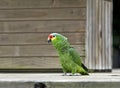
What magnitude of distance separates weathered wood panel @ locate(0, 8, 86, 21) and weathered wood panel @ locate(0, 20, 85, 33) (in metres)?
0.05

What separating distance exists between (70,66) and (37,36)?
169 centimetres

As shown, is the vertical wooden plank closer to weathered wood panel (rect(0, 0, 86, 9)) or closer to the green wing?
weathered wood panel (rect(0, 0, 86, 9))

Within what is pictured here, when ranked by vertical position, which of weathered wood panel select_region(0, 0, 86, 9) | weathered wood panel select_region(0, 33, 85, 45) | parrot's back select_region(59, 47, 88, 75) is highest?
weathered wood panel select_region(0, 0, 86, 9)

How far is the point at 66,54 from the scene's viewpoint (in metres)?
1.98

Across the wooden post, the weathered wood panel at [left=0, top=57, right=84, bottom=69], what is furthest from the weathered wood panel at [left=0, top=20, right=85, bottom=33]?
the weathered wood panel at [left=0, top=57, right=84, bottom=69]

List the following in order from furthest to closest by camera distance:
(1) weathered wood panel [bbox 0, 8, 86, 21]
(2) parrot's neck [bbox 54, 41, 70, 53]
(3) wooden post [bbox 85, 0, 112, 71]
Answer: (1) weathered wood panel [bbox 0, 8, 86, 21], (3) wooden post [bbox 85, 0, 112, 71], (2) parrot's neck [bbox 54, 41, 70, 53]

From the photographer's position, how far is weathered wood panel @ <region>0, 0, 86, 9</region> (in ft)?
11.8

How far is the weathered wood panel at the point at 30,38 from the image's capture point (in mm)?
3586

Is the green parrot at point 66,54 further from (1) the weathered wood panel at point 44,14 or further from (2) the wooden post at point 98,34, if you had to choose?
(1) the weathered wood panel at point 44,14

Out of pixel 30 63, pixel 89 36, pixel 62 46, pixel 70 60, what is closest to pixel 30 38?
pixel 30 63

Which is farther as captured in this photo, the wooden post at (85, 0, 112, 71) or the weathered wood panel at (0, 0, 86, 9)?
the weathered wood panel at (0, 0, 86, 9)

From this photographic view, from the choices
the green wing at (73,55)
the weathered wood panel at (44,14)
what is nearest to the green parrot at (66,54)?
the green wing at (73,55)

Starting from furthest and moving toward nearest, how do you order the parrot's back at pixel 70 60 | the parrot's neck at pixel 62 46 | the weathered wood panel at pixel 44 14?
the weathered wood panel at pixel 44 14 < the parrot's back at pixel 70 60 < the parrot's neck at pixel 62 46

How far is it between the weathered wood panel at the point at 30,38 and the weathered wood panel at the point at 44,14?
0.16 meters
